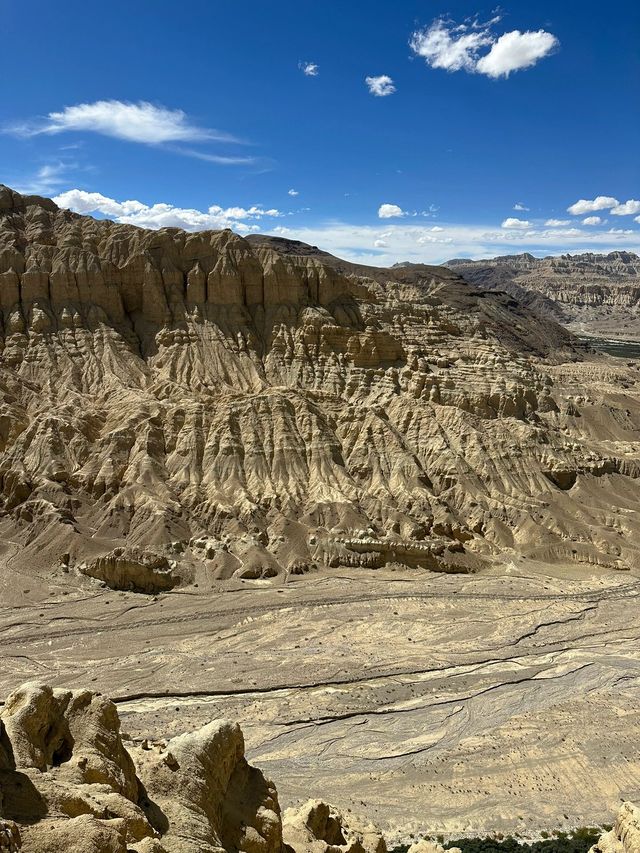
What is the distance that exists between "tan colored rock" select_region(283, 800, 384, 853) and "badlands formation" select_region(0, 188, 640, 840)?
288 millimetres

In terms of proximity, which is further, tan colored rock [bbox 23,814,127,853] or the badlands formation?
the badlands formation

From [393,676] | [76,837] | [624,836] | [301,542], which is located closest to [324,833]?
[624,836]

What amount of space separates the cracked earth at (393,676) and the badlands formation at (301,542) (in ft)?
0.54

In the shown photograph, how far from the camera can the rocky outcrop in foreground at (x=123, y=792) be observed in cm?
1016

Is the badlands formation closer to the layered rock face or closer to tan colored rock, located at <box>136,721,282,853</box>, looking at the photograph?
tan colored rock, located at <box>136,721,282,853</box>

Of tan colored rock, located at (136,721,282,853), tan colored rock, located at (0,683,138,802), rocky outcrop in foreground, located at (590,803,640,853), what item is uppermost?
tan colored rock, located at (0,683,138,802)

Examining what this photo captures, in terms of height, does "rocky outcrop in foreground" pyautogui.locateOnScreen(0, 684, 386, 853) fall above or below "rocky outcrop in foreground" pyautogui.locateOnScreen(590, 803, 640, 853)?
above

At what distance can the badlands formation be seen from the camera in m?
26.4

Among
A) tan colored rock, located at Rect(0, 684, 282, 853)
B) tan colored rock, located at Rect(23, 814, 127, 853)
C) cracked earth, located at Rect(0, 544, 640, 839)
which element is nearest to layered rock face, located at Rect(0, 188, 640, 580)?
cracked earth, located at Rect(0, 544, 640, 839)

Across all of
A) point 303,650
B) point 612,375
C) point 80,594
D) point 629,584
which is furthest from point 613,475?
point 612,375

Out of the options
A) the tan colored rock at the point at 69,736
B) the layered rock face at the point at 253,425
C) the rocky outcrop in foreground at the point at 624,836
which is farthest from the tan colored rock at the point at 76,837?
the layered rock face at the point at 253,425

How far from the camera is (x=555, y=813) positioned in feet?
80.9

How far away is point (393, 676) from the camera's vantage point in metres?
34.9

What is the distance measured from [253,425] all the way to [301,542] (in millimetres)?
13557
